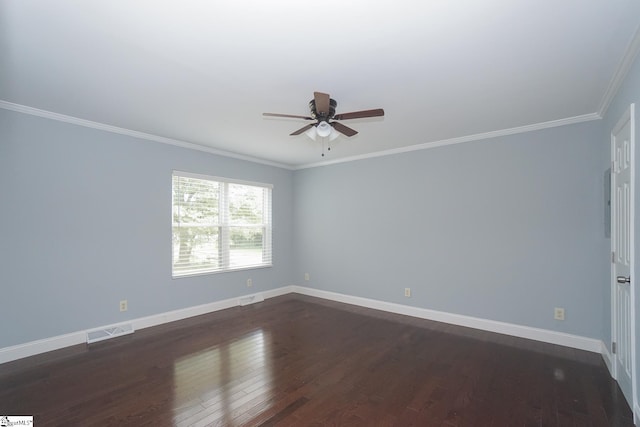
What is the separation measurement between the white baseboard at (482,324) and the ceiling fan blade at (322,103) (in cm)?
326

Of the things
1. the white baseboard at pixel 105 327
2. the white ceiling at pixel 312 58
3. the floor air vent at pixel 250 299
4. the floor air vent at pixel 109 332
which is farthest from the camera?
the floor air vent at pixel 250 299

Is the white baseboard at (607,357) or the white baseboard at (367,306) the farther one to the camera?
the white baseboard at (367,306)

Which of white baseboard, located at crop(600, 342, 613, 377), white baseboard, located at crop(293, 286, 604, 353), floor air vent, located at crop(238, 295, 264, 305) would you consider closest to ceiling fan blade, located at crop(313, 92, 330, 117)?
white baseboard, located at crop(293, 286, 604, 353)

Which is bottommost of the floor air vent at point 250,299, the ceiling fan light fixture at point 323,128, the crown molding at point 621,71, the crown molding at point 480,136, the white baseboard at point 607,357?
the floor air vent at point 250,299

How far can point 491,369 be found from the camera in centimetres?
295

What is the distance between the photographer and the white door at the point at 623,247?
2.23m

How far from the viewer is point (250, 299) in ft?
17.5

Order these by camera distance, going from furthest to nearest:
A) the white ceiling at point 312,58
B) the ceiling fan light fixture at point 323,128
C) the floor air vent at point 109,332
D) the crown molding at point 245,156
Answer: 1. the floor air vent at point 109,332
2. the crown molding at point 245,156
3. the ceiling fan light fixture at point 323,128
4. the white ceiling at point 312,58

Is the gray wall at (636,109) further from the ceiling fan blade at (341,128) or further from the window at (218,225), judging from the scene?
the window at (218,225)

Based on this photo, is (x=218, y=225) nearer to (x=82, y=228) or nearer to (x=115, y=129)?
(x=82, y=228)

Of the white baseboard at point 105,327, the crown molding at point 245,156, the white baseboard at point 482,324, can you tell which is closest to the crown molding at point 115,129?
the crown molding at point 245,156

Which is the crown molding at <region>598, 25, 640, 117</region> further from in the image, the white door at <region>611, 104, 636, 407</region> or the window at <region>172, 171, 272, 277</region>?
the window at <region>172, 171, 272, 277</region>

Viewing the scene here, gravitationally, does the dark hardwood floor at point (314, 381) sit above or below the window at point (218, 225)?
below

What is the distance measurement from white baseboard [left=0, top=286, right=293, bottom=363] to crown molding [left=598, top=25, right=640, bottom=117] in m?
5.17
